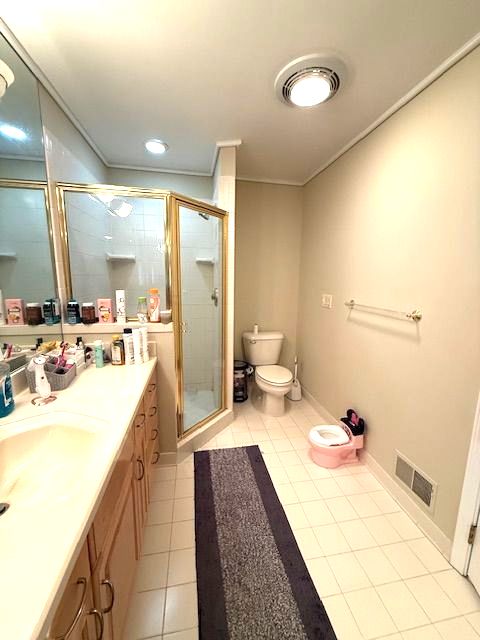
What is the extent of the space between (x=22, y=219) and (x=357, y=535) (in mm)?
2363

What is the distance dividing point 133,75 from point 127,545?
2.18 meters

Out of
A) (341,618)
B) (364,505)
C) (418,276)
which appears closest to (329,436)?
(364,505)

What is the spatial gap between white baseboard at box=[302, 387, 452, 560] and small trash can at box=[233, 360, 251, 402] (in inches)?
49.3

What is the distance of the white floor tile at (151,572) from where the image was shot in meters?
1.16

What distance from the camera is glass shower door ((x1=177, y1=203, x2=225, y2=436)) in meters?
2.12

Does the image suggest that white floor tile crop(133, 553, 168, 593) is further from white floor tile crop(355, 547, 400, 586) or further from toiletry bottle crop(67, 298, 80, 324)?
toiletry bottle crop(67, 298, 80, 324)

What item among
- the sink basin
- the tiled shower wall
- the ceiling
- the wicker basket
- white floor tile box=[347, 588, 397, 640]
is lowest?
white floor tile box=[347, 588, 397, 640]

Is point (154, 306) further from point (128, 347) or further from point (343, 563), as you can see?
point (343, 563)

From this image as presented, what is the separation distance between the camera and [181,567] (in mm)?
1241

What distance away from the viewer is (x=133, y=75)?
1393 mm

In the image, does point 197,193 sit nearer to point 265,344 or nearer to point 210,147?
point 210,147

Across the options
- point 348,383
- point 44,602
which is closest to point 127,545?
point 44,602

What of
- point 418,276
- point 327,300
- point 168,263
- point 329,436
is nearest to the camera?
point 418,276

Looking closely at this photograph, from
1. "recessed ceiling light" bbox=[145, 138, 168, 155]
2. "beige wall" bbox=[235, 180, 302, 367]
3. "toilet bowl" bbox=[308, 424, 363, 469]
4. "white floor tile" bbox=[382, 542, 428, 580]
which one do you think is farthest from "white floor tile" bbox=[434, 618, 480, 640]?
"recessed ceiling light" bbox=[145, 138, 168, 155]
